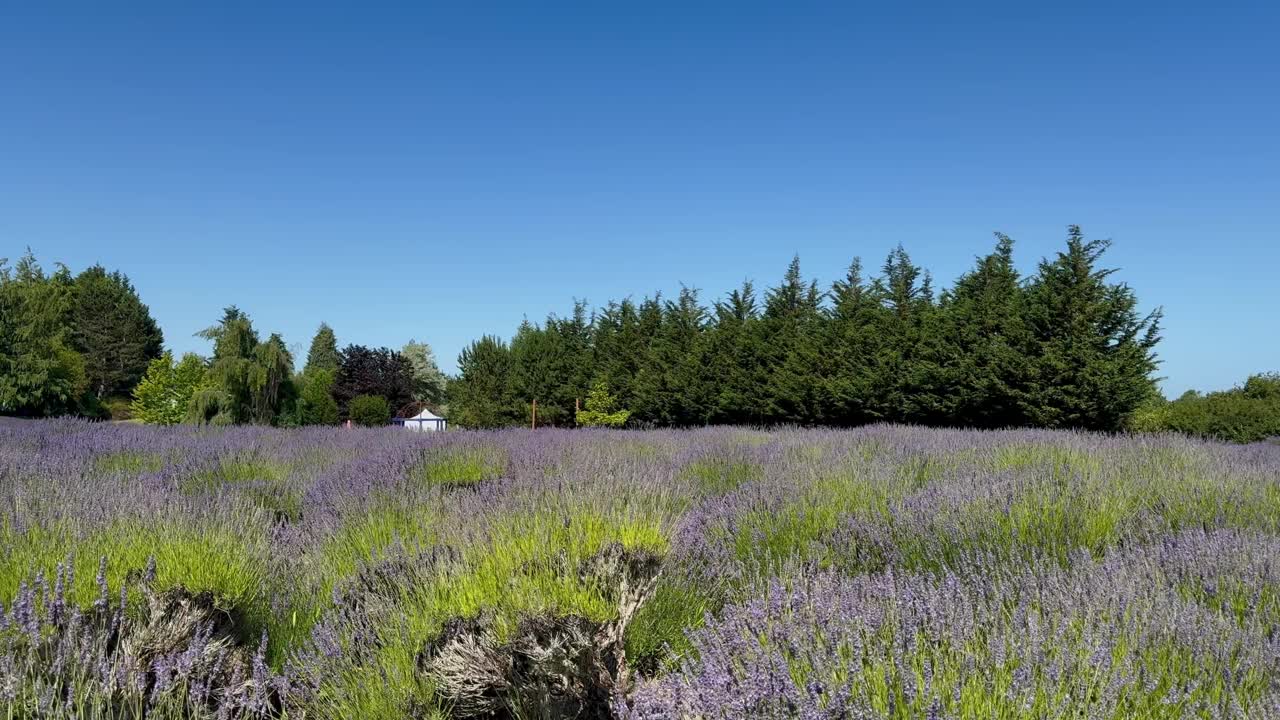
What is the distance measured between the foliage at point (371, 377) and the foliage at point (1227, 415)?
28.8 meters

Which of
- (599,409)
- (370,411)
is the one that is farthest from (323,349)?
(599,409)

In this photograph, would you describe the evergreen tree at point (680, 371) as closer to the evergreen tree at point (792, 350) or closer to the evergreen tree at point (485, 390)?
the evergreen tree at point (792, 350)

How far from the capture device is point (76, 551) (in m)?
2.79

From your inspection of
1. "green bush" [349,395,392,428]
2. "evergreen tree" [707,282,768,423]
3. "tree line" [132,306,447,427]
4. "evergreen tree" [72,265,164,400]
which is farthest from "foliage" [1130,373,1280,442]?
"evergreen tree" [72,265,164,400]

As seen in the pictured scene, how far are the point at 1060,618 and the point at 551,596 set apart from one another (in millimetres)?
1570

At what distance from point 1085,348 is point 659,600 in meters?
13.6

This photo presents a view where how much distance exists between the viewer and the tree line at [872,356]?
14336 millimetres

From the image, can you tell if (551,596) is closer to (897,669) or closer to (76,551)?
(897,669)

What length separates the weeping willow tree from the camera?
25062mm

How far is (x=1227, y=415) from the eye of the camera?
15.1 meters

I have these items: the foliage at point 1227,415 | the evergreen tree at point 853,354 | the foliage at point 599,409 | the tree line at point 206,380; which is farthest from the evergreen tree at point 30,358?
the foliage at point 1227,415

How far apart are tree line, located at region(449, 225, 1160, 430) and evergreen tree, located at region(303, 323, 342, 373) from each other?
45.5 meters

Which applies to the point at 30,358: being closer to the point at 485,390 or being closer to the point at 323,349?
the point at 485,390

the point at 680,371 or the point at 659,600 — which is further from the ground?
the point at 680,371
